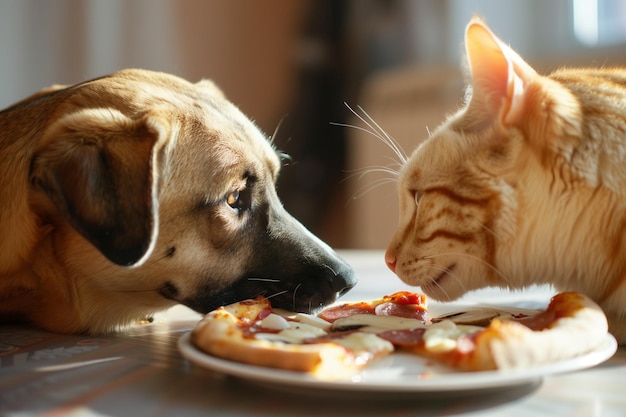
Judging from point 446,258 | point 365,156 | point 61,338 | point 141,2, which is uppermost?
point 141,2

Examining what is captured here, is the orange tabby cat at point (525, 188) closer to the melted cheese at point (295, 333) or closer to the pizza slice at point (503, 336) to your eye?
the pizza slice at point (503, 336)

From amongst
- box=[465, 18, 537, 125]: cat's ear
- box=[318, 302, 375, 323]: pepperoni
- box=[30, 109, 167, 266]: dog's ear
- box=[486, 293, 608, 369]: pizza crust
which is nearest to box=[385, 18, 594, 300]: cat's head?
box=[465, 18, 537, 125]: cat's ear

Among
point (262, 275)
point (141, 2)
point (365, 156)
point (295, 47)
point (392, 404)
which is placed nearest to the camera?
point (392, 404)

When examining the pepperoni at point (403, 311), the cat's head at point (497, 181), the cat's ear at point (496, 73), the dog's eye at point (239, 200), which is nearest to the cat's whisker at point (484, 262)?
the cat's head at point (497, 181)

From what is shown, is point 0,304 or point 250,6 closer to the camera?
point 0,304

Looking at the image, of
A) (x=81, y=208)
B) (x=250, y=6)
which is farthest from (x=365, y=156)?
(x=81, y=208)

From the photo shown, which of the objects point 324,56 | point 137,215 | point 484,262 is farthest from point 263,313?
point 324,56

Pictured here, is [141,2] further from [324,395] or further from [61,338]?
[324,395]

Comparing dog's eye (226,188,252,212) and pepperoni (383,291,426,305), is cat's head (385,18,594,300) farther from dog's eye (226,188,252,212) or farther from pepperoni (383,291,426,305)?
dog's eye (226,188,252,212)
